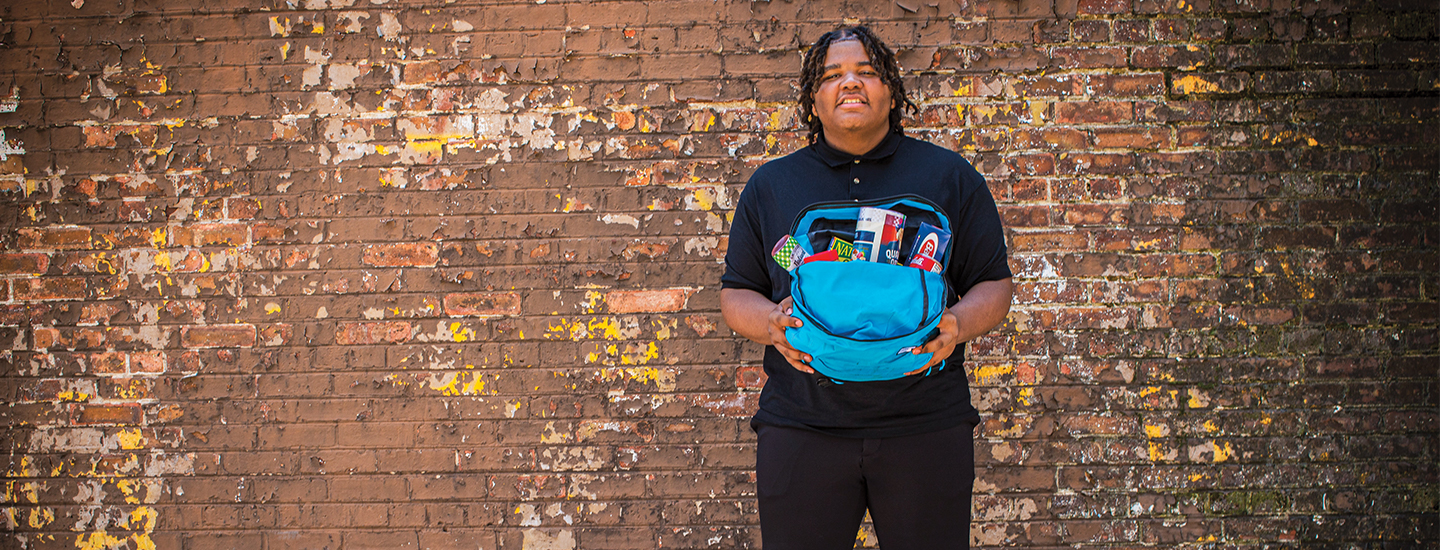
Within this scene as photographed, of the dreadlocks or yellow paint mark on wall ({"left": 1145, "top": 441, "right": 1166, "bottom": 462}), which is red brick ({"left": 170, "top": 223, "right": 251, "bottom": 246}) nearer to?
the dreadlocks

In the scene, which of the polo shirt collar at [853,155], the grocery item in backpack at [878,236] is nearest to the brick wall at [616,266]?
the polo shirt collar at [853,155]

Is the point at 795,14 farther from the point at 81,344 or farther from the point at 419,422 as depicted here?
the point at 81,344

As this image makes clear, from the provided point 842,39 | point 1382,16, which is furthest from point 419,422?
point 1382,16

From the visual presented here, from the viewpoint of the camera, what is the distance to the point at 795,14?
282 cm

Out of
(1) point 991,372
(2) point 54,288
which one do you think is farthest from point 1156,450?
(2) point 54,288

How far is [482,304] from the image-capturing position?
2.86m

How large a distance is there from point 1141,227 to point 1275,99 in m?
0.65

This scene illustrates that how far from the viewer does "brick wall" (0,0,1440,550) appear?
111 inches

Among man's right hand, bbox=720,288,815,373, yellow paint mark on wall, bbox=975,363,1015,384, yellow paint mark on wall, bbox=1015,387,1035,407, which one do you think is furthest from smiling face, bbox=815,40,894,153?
yellow paint mark on wall, bbox=1015,387,1035,407

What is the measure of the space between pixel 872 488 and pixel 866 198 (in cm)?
71

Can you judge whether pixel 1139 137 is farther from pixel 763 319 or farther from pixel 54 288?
pixel 54 288

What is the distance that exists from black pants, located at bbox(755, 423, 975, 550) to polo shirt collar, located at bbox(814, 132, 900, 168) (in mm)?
693

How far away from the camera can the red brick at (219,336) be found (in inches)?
114

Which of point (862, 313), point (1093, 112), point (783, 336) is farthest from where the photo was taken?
point (1093, 112)
